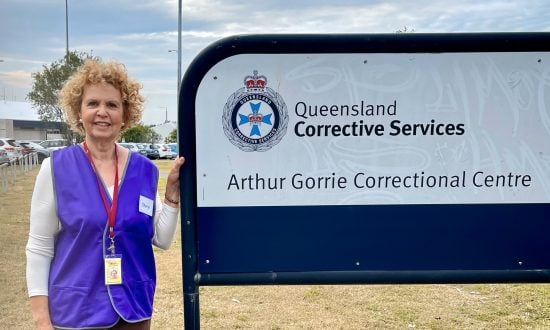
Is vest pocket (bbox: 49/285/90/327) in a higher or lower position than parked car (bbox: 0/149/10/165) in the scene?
higher

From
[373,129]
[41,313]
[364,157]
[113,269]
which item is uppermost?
[373,129]

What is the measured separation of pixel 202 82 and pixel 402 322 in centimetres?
301

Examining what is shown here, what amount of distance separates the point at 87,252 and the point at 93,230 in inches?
3.8

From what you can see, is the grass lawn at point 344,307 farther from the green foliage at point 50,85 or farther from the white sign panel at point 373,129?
the green foliage at point 50,85

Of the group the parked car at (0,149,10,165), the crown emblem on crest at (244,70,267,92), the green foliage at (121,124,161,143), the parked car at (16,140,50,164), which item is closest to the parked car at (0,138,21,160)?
the parked car at (0,149,10,165)

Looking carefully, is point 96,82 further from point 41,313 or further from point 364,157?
point 364,157

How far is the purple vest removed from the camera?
6.49 feet

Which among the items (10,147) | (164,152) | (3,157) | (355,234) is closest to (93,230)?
(355,234)

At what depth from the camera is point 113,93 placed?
216 centimetres

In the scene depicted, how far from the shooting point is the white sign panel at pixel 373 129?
211 centimetres

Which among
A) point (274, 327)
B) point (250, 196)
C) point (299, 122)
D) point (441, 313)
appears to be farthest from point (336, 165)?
point (441, 313)

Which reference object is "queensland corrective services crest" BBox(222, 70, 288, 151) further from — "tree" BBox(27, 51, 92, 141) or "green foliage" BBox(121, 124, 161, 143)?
"green foliage" BBox(121, 124, 161, 143)

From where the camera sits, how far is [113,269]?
1.99 metres

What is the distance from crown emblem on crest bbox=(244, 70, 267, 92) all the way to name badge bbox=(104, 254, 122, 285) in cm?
85
